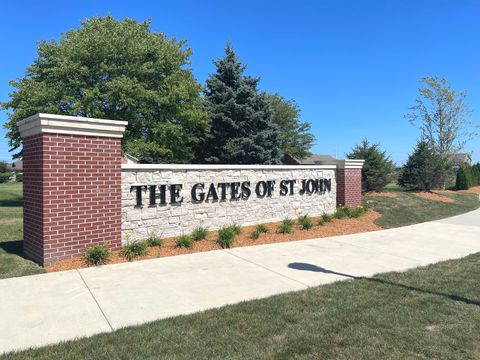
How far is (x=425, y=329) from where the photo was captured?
3.90 m

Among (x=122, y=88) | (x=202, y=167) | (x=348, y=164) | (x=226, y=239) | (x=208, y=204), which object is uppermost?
(x=122, y=88)

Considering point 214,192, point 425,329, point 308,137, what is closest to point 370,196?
point 214,192

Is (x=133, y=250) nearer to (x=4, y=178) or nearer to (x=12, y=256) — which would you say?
(x=12, y=256)

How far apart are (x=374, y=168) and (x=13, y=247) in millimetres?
15425

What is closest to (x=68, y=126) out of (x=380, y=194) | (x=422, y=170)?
(x=380, y=194)

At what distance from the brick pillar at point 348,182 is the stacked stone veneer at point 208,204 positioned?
0.82 metres

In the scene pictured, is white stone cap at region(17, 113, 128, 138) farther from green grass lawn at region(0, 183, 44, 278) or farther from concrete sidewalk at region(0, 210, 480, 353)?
concrete sidewalk at region(0, 210, 480, 353)

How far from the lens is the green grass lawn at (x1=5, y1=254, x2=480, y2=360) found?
3.38 m

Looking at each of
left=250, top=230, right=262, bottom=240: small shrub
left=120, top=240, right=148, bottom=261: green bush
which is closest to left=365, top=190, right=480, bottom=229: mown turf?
left=250, top=230, right=262, bottom=240: small shrub

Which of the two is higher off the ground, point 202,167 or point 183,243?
point 202,167

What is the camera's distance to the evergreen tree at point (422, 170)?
20964 millimetres

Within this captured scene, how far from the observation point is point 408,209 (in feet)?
45.9

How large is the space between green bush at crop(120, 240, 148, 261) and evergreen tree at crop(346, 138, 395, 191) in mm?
13224

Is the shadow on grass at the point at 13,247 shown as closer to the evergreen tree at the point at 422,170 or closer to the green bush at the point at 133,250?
the green bush at the point at 133,250
